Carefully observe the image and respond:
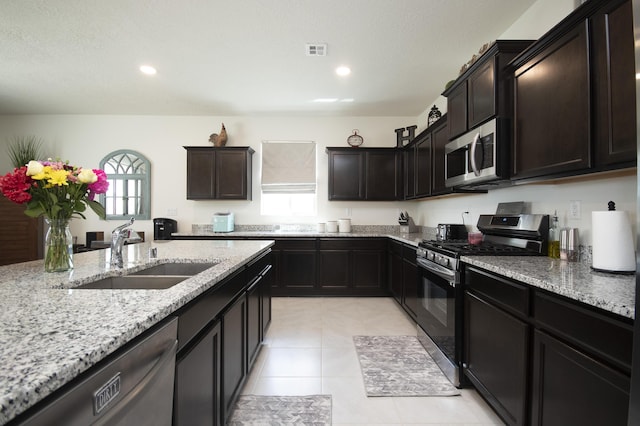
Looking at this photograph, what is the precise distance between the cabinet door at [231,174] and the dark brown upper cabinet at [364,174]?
135 centimetres

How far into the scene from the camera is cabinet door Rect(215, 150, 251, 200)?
4332 mm

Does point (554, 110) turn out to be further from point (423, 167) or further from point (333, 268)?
point (333, 268)

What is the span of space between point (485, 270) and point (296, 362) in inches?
62.1

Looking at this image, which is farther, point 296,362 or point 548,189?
point 296,362

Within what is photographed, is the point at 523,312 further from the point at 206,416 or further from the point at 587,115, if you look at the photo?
the point at 206,416

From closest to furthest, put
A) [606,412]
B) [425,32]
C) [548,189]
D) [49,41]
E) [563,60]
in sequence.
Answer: [606,412] → [563,60] → [548,189] → [425,32] → [49,41]

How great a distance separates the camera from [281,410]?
5.65 feet

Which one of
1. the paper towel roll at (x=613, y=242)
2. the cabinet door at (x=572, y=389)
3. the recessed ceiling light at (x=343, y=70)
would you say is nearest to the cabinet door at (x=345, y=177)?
the recessed ceiling light at (x=343, y=70)

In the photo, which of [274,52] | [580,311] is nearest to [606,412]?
[580,311]

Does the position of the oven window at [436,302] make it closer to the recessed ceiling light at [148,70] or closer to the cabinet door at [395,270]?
the cabinet door at [395,270]

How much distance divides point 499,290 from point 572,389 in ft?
1.71

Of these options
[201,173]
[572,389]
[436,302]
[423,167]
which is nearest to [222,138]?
[201,173]

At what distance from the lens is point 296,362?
7.40 ft

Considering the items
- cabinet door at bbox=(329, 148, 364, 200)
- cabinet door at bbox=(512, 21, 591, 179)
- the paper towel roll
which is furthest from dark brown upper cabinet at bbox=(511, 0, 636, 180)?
cabinet door at bbox=(329, 148, 364, 200)
